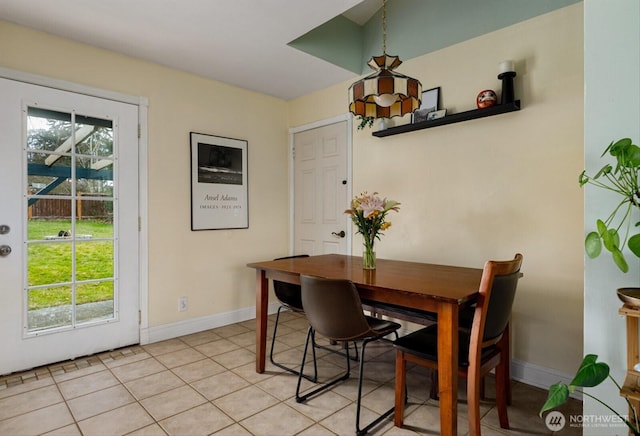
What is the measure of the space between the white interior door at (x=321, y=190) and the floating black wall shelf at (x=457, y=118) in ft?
2.02

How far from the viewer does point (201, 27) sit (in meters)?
2.60

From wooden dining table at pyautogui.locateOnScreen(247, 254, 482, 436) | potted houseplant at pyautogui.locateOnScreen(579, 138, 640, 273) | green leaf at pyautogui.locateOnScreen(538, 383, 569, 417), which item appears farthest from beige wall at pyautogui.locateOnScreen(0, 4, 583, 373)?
green leaf at pyautogui.locateOnScreen(538, 383, 569, 417)

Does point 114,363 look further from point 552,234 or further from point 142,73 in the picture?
point 552,234

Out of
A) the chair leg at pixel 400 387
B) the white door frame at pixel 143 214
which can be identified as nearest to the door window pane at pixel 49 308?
the white door frame at pixel 143 214

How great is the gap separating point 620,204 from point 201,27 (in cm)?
272

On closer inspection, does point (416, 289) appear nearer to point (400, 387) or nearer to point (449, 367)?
point (449, 367)

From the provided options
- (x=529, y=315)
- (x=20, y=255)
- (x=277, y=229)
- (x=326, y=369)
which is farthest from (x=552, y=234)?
(x=20, y=255)

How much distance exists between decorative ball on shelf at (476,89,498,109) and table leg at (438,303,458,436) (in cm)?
163

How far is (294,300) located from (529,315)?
1.67m

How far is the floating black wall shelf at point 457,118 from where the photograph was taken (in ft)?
7.94

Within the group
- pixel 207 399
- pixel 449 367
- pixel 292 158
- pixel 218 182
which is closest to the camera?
pixel 449 367

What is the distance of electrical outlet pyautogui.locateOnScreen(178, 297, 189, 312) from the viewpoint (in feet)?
10.9

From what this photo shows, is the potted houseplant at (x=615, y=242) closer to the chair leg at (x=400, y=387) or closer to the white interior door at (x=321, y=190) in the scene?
the chair leg at (x=400, y=387)

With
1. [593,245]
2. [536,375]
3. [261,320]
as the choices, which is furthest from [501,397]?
[261,320]
